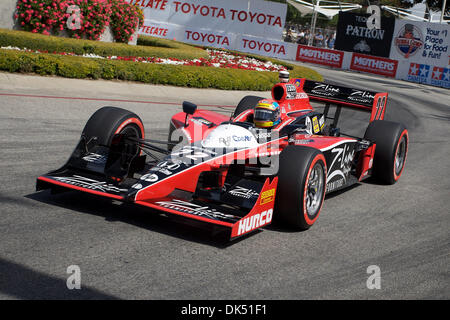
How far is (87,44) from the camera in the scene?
17.0 metres

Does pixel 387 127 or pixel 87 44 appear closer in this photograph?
pixel 387 127

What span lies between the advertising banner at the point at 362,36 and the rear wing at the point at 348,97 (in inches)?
963

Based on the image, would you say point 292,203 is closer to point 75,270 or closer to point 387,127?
point 75,270

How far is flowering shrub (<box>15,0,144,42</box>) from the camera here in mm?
17172

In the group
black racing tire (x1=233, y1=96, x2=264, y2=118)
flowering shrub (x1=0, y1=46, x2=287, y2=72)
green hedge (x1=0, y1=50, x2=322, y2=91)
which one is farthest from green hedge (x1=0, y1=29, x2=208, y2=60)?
black racing tire (x1=233, y1=96, x2=264, y2=118)

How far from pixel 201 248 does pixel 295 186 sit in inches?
46.2

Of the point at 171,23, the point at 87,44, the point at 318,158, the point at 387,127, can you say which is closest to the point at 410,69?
the point at 171,23

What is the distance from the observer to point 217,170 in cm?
598

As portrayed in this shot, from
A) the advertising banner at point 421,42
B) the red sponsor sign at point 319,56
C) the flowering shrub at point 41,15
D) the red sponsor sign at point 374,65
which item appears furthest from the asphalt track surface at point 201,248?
the red sponsor sign at point 319,56

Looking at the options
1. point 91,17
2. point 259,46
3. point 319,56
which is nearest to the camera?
point 91,17

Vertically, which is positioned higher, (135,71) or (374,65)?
(374,65)

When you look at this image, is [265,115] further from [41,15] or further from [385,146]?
[41,15]

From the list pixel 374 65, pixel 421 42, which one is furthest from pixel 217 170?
pixel 374 65
